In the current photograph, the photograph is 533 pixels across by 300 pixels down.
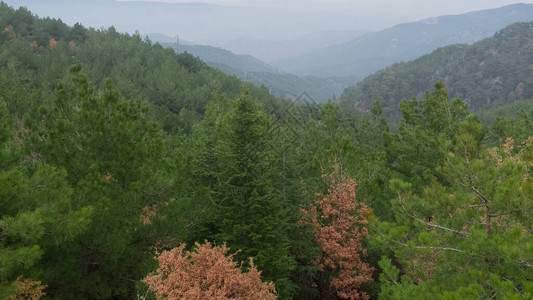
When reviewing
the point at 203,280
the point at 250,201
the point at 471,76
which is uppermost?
the point at 471,76

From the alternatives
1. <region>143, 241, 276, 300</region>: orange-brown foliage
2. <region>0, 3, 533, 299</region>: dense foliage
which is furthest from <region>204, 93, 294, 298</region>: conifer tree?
<region>143, 241, 276, 300</region>: orange-brown foliage

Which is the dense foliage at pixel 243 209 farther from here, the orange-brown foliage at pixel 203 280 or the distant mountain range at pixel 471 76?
the distant mountain range at pixel 471 76

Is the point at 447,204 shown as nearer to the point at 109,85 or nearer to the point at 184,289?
the point at 184,289

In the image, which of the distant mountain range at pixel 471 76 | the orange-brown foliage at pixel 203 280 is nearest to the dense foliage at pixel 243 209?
the orange-brown foliage at pixel 203 280

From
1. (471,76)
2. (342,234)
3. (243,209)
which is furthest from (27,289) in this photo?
(471,76)

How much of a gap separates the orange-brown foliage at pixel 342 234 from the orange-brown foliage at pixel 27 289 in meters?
10.5

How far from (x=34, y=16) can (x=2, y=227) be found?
103395 mm

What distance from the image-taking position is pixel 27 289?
28.3 feet

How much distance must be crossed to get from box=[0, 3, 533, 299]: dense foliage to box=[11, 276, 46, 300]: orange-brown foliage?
0.16 ft

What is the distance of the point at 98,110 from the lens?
41.4 ft

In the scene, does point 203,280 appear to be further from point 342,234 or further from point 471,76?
point 471,76

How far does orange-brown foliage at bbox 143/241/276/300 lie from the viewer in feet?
28.5

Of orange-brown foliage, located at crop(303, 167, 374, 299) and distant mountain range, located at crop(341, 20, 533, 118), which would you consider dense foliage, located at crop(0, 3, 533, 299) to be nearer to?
orange-brown foliage, located at crop(303, 167, 374, 299)

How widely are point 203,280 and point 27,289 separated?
4.12 meters
